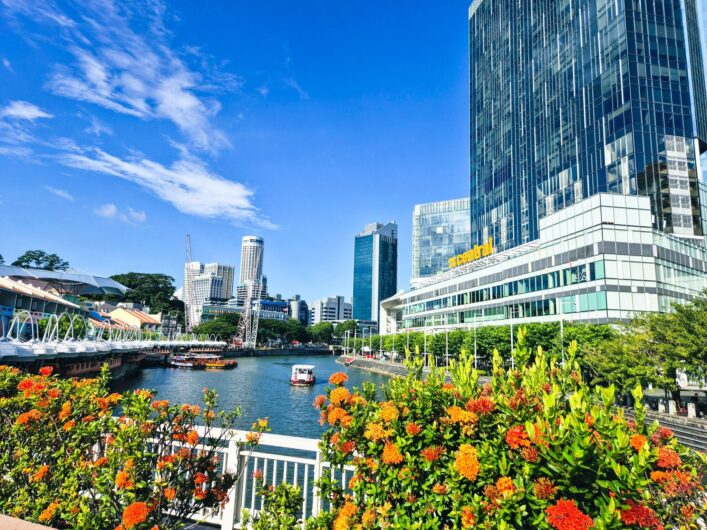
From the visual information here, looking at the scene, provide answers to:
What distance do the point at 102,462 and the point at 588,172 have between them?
213ft

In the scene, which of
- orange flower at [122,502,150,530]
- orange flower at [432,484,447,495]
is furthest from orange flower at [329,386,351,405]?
orange flower at [122,502,150,530]

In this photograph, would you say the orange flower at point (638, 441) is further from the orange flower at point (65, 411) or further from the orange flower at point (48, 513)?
the orange flower at point (65, 411)

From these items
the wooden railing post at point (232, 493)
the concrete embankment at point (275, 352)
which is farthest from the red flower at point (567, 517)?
the concrete embankment at point (275, 352)

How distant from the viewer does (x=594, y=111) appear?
57.6m

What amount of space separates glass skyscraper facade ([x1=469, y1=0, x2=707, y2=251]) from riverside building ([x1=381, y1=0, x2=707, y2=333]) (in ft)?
0.59

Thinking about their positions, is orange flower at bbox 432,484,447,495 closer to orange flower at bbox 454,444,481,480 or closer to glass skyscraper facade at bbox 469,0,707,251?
orange flower at bbox 454,444,481,480

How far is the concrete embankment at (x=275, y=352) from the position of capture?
113 metres

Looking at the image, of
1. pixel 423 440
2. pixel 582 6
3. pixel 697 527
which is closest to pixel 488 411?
pixel 423 440

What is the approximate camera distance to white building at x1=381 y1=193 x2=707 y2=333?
3803 centimetres

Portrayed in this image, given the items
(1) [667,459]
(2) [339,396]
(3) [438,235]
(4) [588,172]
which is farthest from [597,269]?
(3) [438,235]

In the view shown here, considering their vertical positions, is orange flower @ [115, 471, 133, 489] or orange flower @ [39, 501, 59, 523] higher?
orange flower @ [115, 471, 133, 489]

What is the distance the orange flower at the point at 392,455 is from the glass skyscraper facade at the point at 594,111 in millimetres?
59329

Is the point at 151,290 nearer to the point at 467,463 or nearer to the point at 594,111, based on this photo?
the point at 594,111

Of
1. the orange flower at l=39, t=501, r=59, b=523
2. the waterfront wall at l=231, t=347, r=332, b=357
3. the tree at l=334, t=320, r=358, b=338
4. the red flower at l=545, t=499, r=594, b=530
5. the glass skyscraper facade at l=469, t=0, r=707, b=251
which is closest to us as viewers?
the red flower at l=545, t=499, r=594, b=530
